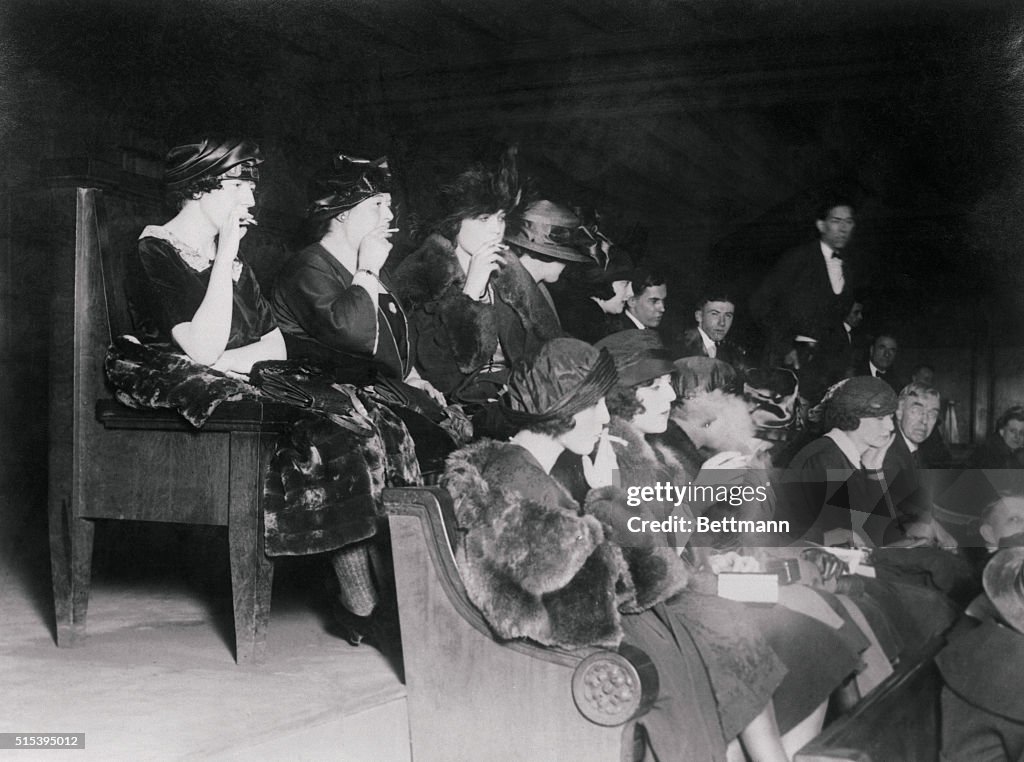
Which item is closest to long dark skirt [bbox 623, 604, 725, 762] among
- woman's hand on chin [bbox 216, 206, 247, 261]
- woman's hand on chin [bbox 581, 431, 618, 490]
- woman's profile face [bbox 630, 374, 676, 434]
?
woman's hand on chin [bbox 581, 431, 618, 490]

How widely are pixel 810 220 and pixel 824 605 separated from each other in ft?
3.66

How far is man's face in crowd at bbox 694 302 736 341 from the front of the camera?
3.50 meters

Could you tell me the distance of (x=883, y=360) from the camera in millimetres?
3357

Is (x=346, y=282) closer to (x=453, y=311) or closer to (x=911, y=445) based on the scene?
(x=453, y=311)

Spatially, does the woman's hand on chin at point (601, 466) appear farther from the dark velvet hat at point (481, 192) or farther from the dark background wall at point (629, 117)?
the dark velvet hat at point (481, 192)

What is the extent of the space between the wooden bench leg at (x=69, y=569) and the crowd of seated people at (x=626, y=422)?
0.61 meters

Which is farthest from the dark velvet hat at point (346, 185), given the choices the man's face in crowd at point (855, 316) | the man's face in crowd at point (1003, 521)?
the man's face in crowd at point (1003, 521)

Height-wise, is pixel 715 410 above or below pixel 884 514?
above

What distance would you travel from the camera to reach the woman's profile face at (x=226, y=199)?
352 cm

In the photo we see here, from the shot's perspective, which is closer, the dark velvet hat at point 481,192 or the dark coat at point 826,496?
the dark coat at point 826,496

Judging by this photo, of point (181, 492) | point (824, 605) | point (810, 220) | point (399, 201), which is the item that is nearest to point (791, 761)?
point (824, 605)

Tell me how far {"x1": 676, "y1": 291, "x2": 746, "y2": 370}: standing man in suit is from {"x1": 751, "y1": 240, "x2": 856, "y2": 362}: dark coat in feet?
0.27

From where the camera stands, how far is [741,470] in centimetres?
Result: 327

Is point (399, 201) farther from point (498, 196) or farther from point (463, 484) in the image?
point (463, 484)
